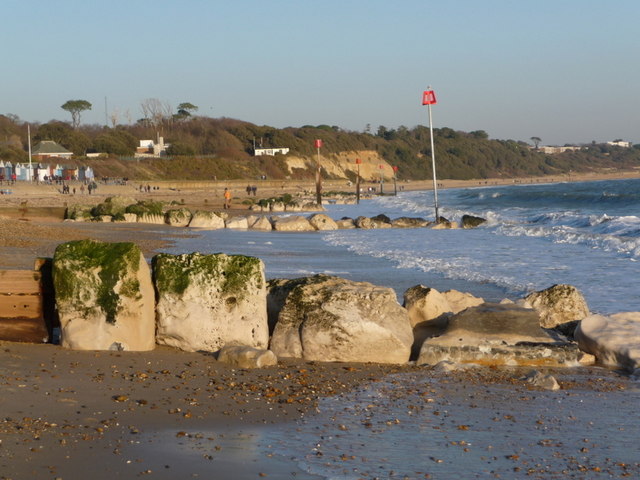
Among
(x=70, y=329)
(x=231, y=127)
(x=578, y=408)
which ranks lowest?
(x=578, y=408)

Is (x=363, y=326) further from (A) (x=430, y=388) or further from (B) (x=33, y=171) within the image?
(B) (x=33, y=171)

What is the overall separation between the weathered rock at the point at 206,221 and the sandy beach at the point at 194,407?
1033 inches

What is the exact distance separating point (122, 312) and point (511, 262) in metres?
11.9

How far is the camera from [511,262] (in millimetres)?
17953

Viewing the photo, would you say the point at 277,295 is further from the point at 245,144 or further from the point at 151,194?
the point at 245,144

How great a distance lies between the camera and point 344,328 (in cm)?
777

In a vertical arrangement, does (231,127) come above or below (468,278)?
above

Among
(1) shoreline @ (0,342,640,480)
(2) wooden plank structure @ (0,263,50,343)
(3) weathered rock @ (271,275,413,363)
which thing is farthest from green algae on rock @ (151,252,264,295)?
(2) wooden plank structure @ (0,263,50,343)

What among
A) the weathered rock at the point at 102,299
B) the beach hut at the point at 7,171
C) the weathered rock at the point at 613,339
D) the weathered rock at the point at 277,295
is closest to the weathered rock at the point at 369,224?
the weathered rock at the point at 613,339

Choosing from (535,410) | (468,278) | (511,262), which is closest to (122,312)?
(535,410)

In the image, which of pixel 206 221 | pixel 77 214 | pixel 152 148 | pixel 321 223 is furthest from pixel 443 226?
pixel 152 148

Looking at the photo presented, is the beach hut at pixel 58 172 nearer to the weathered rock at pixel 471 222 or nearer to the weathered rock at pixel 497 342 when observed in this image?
the weathered rock at pixel 471 222

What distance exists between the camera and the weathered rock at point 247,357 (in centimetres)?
725

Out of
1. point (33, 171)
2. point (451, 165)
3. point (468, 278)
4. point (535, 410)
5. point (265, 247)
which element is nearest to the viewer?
point (535, 410)
